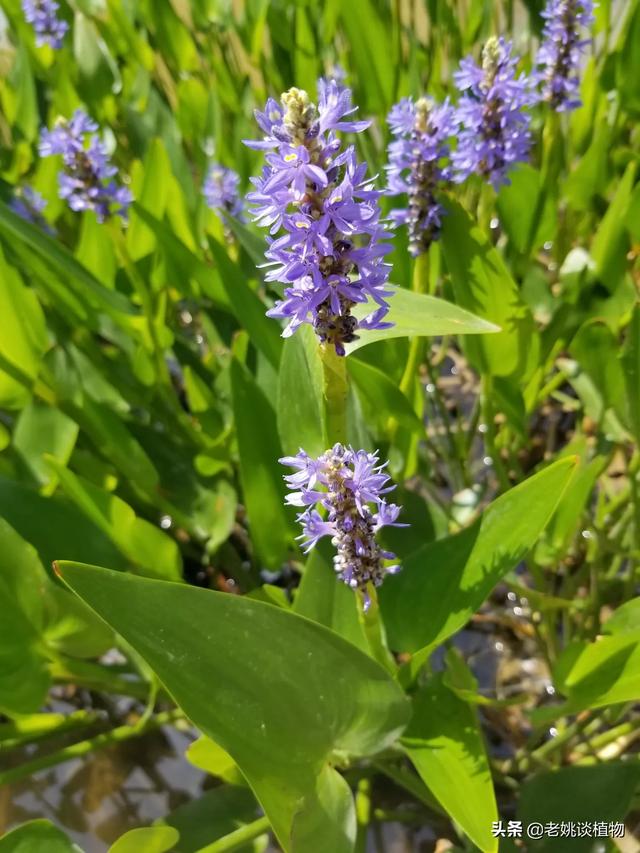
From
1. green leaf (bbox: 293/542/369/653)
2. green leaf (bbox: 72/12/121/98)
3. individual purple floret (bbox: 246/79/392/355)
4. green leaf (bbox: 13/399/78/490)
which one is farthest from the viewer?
green leaf (bbox: 72/12/121/98)

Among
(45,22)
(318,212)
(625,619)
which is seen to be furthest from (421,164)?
(45,22)

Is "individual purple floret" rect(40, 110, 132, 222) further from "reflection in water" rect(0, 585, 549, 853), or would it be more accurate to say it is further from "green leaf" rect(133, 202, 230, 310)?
"reflection in water" rect(0, 585, 549, 853)

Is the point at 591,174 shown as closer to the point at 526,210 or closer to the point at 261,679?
the point at 526,210

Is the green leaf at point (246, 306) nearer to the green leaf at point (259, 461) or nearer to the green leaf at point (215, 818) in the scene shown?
the green leaf at point (259, 461)

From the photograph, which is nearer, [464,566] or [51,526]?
[464,566]

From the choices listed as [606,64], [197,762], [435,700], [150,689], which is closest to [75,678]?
[150,689]

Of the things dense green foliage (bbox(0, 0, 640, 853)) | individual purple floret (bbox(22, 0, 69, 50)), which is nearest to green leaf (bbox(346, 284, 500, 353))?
dense green foliage (bbox(0, 0, 640, 853))
